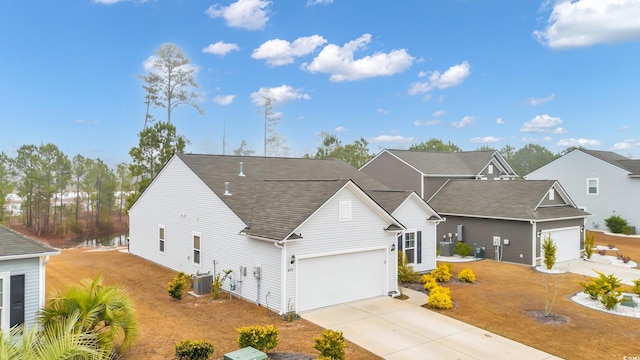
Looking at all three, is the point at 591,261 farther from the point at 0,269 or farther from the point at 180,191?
the point at 0,269

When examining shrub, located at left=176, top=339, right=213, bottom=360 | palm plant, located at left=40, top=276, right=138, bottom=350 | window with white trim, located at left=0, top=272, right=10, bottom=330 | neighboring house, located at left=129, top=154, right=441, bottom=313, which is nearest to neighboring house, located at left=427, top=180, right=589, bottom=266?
neighboring house, located at left=129, top=154, right=441, bottom=313

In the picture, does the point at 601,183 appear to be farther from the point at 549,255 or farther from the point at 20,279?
the point at 20,279

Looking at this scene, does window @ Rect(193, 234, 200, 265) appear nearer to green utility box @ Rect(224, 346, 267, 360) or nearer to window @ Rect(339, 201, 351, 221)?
window @ Rect(339, 201, 351, 221)

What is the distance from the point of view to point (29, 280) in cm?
933

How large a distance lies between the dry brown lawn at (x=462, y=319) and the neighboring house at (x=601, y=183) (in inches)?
801

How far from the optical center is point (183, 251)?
18.5 metres

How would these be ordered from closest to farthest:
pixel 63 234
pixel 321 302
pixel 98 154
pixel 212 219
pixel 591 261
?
pixel 321 302 → pixel 212 219 → pixel 591 261 → pixel 63 234 → pixel 98 154

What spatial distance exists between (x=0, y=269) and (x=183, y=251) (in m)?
9.74

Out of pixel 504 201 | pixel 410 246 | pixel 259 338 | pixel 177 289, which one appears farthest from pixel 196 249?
pixel 504 201

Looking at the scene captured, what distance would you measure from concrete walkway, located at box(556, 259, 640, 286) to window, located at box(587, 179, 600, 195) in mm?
16506

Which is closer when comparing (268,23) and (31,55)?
(268,23)

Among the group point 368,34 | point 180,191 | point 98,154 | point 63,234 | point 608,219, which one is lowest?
point 63,234

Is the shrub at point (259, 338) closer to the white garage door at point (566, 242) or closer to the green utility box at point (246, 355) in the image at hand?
the green utility box at point (246, 355)

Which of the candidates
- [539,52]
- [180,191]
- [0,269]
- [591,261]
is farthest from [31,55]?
[591,261]
